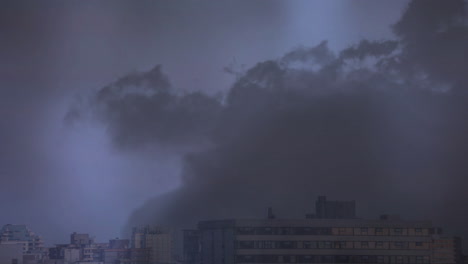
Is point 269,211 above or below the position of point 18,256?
above

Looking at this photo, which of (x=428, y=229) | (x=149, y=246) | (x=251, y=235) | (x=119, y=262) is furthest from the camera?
(x=149, y=246)

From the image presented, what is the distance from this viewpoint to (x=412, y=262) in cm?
1898

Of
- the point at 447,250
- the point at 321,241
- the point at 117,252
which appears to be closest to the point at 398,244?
the point at 321,241

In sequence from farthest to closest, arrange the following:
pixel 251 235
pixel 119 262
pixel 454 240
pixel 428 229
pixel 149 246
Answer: pixel 454 240 < pixel 149 246 < pixel 119 262 < pixel 428 229 < pixel 251 235

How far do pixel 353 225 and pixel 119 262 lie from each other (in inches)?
277

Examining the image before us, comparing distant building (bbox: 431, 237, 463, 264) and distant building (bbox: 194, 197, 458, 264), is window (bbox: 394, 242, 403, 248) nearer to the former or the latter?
distant building (bbox: 194, 197, 458, 264)

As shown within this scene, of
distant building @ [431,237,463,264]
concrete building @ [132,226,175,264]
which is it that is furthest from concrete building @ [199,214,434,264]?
concrete building @ [132,226,175,264]

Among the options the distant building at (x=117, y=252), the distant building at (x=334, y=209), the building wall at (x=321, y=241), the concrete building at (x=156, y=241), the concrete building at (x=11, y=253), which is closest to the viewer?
the building wall at (x=321, y=241)

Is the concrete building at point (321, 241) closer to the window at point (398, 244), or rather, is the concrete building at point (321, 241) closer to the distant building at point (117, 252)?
the window at point (398, 244)

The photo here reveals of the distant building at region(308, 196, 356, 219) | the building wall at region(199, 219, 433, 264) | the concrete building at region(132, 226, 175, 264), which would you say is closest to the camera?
the building wall at region(199, 219, 433, 264)

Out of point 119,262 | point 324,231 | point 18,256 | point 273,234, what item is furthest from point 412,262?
point 18,256

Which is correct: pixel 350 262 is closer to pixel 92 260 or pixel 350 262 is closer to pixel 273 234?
pixel 273 234

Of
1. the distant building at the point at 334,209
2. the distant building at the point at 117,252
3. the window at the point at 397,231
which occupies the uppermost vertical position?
the distant building at the point at 334,209

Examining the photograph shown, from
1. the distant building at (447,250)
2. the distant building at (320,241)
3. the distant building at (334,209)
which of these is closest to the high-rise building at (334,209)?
the distant building at (334,209)
